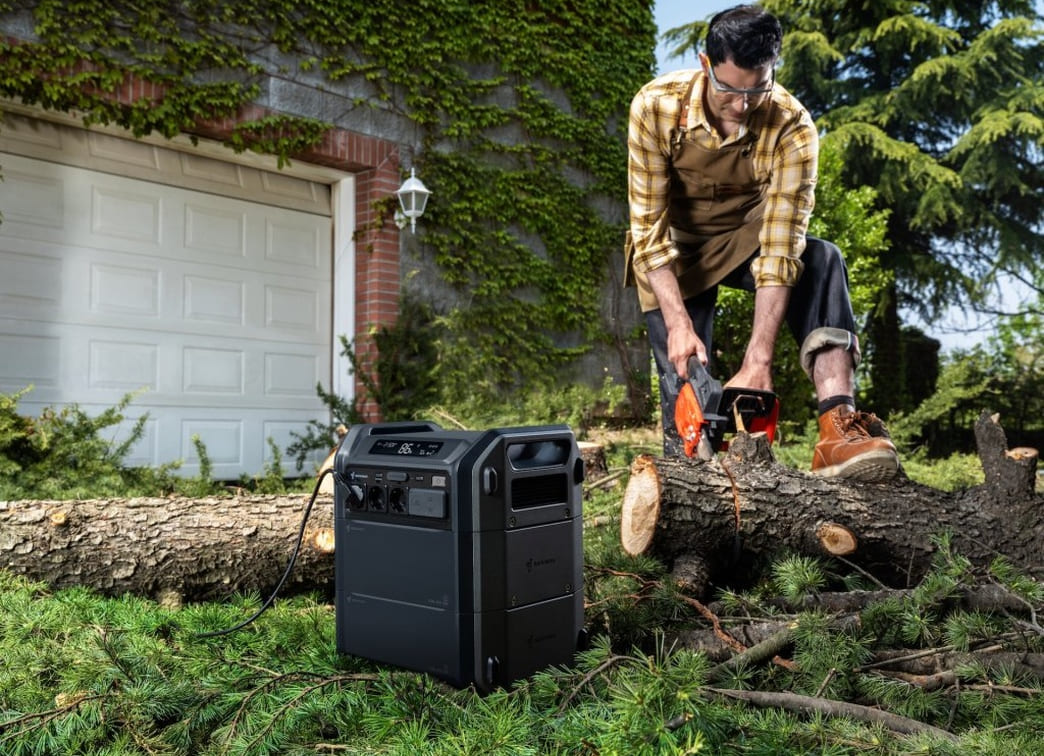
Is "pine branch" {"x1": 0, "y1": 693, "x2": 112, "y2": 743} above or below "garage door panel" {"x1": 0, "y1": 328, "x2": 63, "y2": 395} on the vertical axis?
below

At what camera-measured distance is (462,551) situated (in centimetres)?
182

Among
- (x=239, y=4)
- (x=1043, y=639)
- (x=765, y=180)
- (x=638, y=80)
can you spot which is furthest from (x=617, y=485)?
(x=638, y=80)

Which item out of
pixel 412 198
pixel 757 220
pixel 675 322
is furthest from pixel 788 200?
pixel 412 198

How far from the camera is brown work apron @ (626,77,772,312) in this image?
10.8 feet

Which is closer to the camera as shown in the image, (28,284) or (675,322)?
(675,322)

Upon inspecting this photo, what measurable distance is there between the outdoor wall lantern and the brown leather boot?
4.82 meters

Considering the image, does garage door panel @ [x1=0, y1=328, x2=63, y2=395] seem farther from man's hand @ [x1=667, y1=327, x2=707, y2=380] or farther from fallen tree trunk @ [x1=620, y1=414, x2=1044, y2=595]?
fallen tree trunk @ [x1=620, y1=414, x2=1044, y2=595]

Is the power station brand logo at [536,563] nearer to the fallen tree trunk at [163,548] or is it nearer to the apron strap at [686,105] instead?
the fallen tree trunk at [163,548]

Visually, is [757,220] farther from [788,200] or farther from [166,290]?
[166,290]

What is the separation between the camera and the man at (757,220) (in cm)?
307

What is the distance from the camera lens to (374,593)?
1994mm

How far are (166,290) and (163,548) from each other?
388cm

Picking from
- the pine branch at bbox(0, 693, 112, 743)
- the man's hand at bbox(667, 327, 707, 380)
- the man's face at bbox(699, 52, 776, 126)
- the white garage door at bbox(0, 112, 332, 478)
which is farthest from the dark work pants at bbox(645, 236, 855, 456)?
the white garage door at bbox(0, 112, 332, 478)

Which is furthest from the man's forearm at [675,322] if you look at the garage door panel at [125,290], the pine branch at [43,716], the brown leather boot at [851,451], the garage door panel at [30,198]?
the garage door panel at [30,198]
